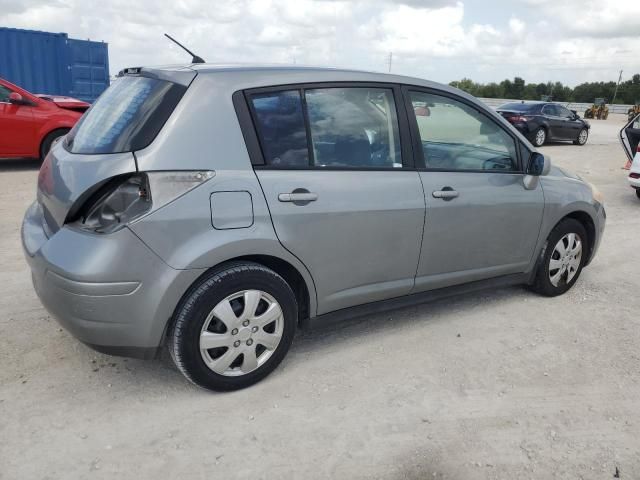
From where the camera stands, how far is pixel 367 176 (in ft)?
10.7

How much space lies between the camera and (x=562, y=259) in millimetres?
4426

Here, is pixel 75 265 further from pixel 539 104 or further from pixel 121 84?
pixel 539 104

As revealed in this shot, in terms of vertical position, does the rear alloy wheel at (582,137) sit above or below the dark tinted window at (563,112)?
below

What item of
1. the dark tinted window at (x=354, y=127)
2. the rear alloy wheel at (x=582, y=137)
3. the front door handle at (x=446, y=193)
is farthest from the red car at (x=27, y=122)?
the rear alloy wheel at (x=582, y=137)

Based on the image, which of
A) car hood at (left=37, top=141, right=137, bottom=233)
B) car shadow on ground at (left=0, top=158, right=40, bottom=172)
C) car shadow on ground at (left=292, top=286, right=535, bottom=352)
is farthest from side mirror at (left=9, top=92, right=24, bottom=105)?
car shadow on ground at (left=292, top=286, right=535, bottom=352)

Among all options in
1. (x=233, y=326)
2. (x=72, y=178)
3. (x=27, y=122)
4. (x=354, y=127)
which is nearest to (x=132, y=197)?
(x=72, y=178)

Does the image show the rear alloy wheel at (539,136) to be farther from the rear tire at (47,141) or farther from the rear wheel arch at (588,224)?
the rear wheel arch at (588,224)

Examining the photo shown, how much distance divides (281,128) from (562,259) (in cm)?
268

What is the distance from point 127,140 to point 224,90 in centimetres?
54

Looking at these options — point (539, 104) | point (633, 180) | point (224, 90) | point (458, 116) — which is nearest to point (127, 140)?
point (224, 90)

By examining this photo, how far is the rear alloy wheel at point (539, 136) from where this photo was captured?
17.0 meters

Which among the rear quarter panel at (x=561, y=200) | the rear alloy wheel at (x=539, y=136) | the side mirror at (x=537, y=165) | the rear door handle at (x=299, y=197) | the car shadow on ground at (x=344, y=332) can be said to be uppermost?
the side mirror at (x=537, y=165)

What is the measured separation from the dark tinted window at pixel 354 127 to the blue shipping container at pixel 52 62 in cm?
1301

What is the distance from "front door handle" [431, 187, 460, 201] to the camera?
349cm
